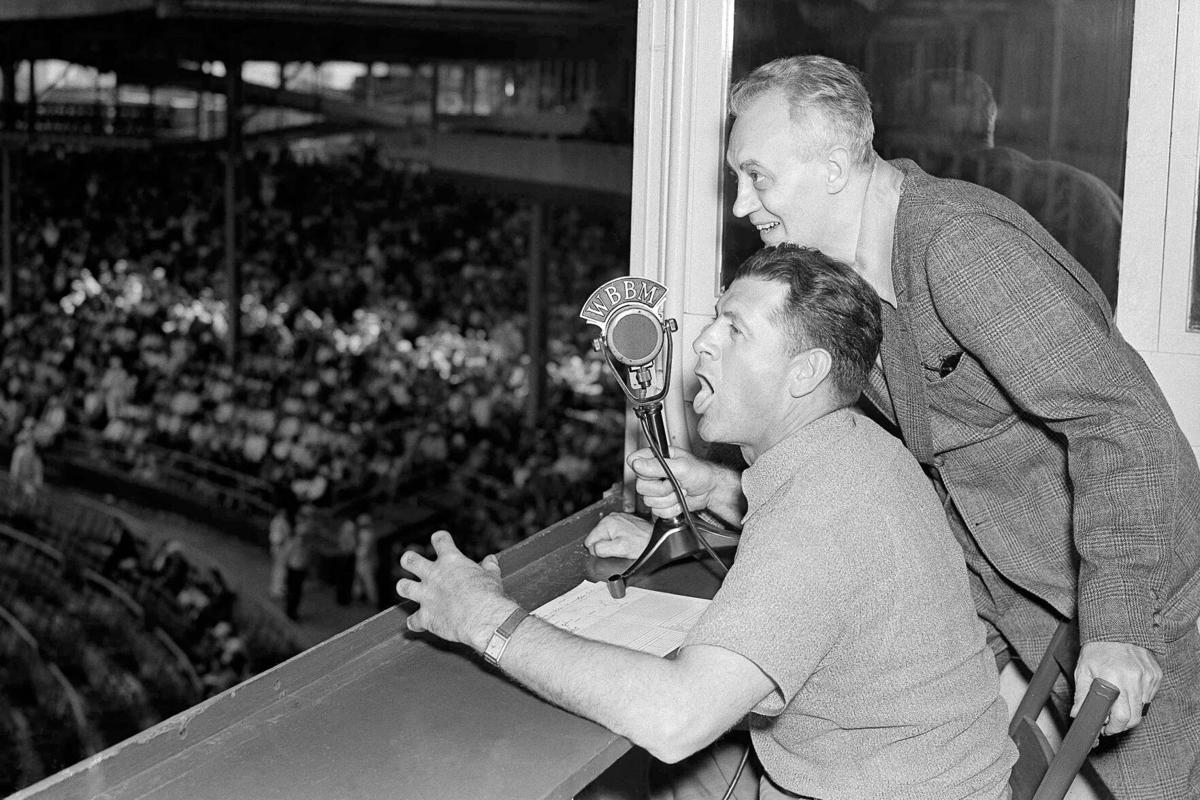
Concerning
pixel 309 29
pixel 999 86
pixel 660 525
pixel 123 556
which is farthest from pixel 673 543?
pixel 309 29

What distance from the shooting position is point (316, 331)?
36.8 feet

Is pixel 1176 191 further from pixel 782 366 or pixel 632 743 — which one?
pixel 632 743

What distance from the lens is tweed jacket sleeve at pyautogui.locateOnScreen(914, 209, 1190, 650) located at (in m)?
1.03

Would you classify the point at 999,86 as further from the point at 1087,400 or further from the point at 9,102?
the point at 9,102

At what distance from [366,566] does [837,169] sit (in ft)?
22.2

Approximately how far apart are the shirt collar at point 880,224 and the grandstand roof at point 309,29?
7.63 metres

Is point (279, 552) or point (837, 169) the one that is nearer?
point (837, 169)

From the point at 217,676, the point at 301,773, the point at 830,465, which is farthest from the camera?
the point at 217,676

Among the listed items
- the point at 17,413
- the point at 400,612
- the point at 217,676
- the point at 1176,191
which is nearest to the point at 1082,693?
the point at 400,612

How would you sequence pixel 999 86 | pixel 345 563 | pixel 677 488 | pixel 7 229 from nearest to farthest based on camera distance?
pixel 677 488 < pixel 999 86 < pixel 345 563 < pixel 7 229

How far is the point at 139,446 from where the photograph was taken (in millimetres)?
9297

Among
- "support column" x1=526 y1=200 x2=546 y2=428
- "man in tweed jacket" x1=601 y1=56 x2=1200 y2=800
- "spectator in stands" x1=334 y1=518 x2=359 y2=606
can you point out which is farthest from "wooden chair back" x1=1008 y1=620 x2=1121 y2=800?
"support column" x1=526 y1=200 x2=546 y2=428

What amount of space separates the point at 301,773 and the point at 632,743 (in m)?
0.23

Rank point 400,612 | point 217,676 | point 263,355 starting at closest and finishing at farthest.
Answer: point 400,612 < point 217,676 < point 263,355
